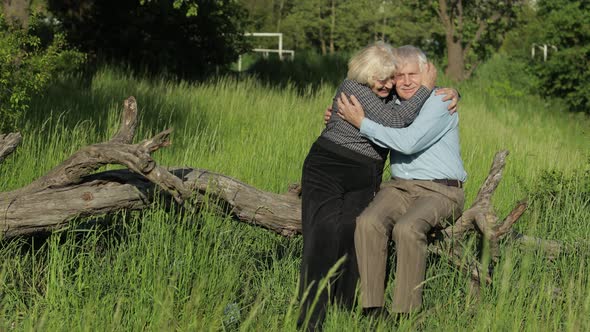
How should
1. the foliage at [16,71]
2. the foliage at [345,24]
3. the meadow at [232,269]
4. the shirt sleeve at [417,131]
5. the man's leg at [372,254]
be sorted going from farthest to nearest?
the foliage at [345,24] → the foliage at [16,71] → the shirt sleeve at [417,131] → the man's leg at [372,254] → the meadow at [232,269]

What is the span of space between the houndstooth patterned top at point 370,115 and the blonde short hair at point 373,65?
5cm

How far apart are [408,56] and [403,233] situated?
42.9 inches

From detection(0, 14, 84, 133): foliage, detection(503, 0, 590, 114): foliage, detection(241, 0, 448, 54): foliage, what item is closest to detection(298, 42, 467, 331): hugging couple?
detection(0, 14, 84, 133): foliage

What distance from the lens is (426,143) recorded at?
4.86m

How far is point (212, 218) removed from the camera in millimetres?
5223

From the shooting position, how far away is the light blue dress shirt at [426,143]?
479 centimetres

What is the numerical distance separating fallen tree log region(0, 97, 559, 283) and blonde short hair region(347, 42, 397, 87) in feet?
2.65

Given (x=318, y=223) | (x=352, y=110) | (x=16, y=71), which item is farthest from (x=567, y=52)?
(x=318, y=223)

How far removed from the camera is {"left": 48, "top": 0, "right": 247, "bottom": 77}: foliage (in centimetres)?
1758

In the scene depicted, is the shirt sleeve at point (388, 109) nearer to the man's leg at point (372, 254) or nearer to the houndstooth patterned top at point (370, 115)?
the houndstooth patterned top at point (370, 115)

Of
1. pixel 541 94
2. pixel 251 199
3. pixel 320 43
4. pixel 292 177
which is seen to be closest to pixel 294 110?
pixel 292 177

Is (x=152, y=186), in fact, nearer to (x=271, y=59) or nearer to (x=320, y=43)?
(x=271, y=59)

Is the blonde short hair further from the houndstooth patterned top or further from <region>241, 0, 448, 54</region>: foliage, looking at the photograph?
<region>241, 0, 448, 54</region>: foliage

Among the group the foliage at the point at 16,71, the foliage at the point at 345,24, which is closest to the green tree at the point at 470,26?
the foliage at the point at 345,24
